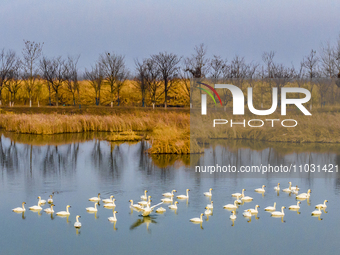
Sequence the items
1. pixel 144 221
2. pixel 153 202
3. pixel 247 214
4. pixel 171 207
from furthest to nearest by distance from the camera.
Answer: pixel 153 202 → pixel 171 207 → pixel 247 214 → pixel 144 221

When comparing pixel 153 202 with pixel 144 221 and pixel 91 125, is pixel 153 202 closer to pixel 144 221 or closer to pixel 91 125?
pixel 144 221

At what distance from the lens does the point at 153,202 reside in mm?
14328

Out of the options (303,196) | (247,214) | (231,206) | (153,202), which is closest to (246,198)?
(231,206)

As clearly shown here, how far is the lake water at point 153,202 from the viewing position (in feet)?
35.7

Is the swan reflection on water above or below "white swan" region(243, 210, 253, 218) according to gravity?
below

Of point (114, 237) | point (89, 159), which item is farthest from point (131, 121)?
point (114, 237)

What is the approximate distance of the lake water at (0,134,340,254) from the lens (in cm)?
1087

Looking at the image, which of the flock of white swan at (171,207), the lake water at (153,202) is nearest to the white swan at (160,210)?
the flock of white swan at (171,207)

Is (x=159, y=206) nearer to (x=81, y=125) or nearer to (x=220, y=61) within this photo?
(x=81, y=125)

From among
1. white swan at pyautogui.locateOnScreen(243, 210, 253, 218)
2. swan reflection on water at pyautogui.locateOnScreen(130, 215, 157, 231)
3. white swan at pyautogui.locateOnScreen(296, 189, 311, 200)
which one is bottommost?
swan reflection on water at pyautogui.locateOnScreen(130, 215, 157, 231)

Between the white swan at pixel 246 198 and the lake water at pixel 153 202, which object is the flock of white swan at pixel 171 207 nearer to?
the white swan at pixel 246 198

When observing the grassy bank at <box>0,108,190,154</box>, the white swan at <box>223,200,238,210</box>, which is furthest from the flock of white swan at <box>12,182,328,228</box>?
the grassy bank at <box>0,108,190,154</box>

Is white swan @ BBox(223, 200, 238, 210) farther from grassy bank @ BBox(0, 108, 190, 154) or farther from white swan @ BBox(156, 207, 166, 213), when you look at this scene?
grassy bank @ BBox(0, 108, 190, 154)

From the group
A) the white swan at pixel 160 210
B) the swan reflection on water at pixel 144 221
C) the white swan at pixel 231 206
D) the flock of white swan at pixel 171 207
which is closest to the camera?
the swan reflection on water at pixel 144 221
